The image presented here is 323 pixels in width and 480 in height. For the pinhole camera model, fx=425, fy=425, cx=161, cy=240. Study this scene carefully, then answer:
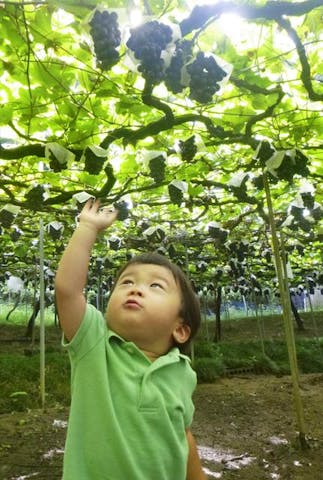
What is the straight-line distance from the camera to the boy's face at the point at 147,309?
43.3 inches

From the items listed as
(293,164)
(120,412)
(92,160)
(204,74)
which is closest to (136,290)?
(120,412)

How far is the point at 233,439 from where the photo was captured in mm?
3949

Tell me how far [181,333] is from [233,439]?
3191 mm

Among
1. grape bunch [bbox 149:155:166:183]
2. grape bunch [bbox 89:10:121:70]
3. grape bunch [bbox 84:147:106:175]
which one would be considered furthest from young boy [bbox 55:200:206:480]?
grape bunch [bbox 149:155:166:183]

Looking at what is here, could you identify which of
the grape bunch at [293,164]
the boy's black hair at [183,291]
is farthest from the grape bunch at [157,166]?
the boy's black hair at [183,291]

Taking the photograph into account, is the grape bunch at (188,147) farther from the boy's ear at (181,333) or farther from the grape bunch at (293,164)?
the boy's ear at (181,333)

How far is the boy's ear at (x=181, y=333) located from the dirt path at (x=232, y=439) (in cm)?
216

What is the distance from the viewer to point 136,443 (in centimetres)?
99

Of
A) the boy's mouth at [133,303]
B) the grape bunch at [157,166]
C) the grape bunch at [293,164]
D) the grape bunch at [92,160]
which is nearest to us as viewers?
the boy's mouth at [133,303]

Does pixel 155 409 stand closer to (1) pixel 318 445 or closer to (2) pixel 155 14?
(2) pixel 155 14

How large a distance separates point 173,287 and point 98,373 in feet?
1.05

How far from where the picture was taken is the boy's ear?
1230 millimetres

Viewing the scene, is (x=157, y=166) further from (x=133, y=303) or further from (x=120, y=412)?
(x=120, y=412)

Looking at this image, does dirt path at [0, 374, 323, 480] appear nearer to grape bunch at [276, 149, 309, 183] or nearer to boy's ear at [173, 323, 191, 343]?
grape bunch at [276, 149, 309, 183]
